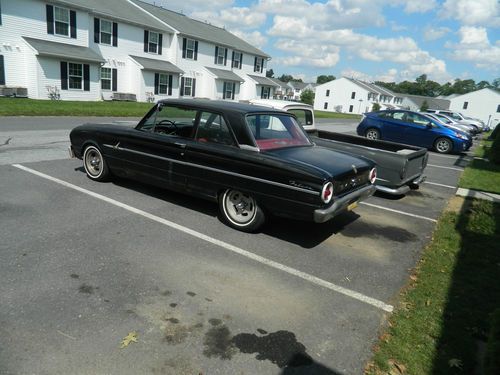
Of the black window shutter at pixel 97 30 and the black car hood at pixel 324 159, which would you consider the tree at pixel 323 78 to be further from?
the black car hood at pixel 324 159

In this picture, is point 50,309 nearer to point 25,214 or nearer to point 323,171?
point 25,214

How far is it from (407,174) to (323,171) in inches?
137

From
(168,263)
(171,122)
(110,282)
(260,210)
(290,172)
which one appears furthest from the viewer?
(171,122)

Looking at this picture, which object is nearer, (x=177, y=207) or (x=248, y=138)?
(x=248, y=138)

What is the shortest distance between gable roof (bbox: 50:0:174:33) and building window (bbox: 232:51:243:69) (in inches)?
424

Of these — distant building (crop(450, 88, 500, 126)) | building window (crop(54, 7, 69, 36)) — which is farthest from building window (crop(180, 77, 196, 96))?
distant building (crop(450, 88, 500, 126))

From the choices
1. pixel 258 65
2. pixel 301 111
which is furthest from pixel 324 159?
pixel 258 65

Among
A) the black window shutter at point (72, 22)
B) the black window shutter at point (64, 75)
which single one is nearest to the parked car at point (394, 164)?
the black window shutter at point (64, 75)

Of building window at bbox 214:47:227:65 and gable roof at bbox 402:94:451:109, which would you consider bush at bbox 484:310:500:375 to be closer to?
building window at bbox 214:47:227:65

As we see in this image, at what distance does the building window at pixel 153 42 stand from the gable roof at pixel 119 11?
0.62 metres

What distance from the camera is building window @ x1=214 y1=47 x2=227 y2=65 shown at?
39.9 meters

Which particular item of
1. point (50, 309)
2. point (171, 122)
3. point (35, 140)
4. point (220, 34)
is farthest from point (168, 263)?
point (220, 34)

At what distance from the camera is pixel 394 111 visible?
1631 cm

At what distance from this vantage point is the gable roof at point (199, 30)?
115 feet
